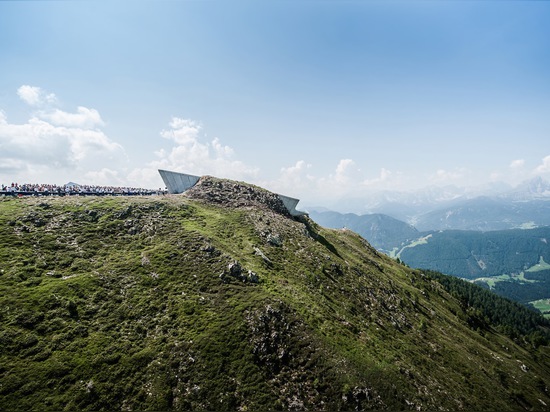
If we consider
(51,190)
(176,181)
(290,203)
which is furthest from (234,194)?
(51,190)

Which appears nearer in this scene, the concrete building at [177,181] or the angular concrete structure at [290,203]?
the concrete building at [177,181]

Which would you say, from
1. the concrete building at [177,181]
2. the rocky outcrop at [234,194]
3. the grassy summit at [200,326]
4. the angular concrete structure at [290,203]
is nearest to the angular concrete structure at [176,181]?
the concrete building at [177,181]

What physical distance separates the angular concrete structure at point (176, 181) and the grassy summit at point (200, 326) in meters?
19.9

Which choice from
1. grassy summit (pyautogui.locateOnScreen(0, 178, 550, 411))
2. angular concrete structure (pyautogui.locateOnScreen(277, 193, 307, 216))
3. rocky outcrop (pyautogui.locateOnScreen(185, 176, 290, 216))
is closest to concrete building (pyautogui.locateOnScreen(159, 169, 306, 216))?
rocky outcrop (pyautogui.locateOnScreen(185, 176, 290, 216))

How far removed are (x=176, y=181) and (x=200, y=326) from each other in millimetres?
59013

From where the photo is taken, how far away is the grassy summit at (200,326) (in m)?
28.4

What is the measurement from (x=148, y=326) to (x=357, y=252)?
70107mm

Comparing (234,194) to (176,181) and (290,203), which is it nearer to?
(176,181)

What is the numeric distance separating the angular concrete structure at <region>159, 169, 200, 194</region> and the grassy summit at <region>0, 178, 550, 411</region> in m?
19.9

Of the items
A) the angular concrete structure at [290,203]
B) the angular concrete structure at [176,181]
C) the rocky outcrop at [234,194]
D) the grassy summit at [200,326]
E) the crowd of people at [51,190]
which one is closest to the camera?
the grassy summit at [200,326]

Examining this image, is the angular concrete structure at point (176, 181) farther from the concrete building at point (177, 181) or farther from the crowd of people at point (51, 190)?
the crowd of people at point (51, 190)

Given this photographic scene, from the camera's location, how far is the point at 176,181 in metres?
85.2

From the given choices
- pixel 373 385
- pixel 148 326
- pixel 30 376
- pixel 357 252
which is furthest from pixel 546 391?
pixel 30 376

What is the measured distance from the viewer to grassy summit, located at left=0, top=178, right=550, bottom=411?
2838 centimetres
